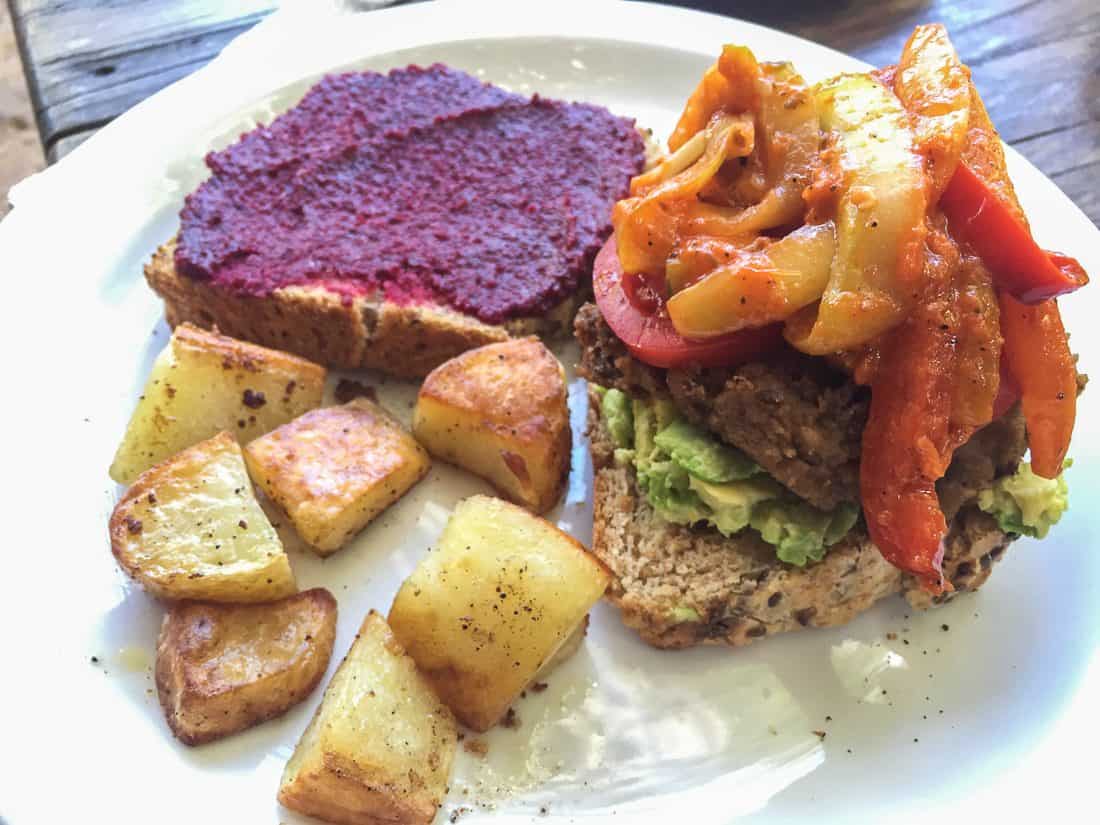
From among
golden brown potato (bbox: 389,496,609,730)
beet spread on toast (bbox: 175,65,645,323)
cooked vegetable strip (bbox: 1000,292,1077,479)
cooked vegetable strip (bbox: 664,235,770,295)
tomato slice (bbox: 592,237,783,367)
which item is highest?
cooked vegetable strip (bbox: 664,235,770,295)

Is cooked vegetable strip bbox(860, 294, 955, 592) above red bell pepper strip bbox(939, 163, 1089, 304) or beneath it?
beneath

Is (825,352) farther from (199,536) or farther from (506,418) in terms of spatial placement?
(199,536)

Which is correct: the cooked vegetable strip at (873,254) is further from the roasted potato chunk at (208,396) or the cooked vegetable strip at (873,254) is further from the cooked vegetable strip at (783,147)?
the roasted potato chunk at (208,396)

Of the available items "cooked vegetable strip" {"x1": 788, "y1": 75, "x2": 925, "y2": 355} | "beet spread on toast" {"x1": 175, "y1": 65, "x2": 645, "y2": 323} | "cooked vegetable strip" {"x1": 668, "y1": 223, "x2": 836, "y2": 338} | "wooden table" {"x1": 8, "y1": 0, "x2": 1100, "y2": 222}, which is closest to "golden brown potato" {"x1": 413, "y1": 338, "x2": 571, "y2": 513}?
"beet spread on toast" {"x1": 175, "y1": 65, "x2": 645, "y2": 323}

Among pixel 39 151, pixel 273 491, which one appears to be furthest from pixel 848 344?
pixel 39 151

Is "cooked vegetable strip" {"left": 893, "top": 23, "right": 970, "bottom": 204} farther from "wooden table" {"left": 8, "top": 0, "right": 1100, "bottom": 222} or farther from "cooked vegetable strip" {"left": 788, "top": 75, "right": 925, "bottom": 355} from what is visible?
"wooden table" {"left": 8, "top": 0, "right": 1100, "bottom": 222}

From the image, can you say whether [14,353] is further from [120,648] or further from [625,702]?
[625,702]

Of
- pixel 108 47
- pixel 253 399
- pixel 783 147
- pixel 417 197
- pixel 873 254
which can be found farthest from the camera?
pixel 108 47

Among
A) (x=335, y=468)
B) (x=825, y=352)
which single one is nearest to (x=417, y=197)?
(x=335, y=468)
